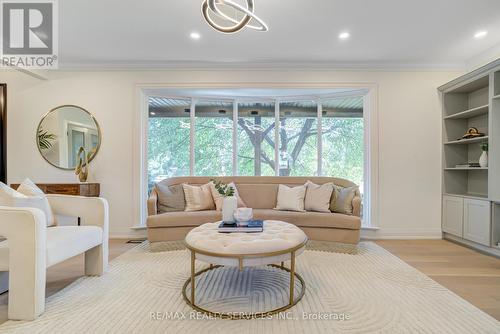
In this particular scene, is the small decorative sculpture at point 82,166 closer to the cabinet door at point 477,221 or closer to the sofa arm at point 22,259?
the sofa arm at point 22,259

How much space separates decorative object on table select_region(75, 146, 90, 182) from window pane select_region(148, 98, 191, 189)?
0.87 metres

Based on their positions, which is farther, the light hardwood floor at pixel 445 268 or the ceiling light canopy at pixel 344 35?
the ceiling light canopy at pixel 344 35

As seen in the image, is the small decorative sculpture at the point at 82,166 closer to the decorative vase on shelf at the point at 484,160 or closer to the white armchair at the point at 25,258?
the white armchair at the point at 25,258

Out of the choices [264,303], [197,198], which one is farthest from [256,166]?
[264,303]

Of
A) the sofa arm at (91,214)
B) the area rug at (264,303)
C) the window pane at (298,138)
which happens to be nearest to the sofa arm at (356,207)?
the area rug at (264,303)

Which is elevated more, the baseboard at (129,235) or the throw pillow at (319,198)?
the throw pillow at (319,198)

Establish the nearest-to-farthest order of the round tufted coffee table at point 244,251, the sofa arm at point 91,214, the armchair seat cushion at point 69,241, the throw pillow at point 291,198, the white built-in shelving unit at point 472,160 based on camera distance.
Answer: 1. the round tufted coffee table at point 244,251
2. the armchair seat cushion at point 69,241
3. the sofa arm at point 91,214
4. the white built-in shelving unit at point 472,160
5. the throw pillow at point 291,198

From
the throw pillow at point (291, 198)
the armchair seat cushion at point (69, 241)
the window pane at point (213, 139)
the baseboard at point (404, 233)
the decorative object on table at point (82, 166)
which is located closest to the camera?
the armchair seat cushion at point (69, 241)

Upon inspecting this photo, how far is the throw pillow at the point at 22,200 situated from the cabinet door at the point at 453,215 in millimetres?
4784

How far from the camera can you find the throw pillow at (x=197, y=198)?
137 inches

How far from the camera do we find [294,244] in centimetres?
189

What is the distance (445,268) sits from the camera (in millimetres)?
2672

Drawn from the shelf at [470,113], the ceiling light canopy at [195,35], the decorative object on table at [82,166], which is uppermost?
the ceiling light canopy at [195,35]

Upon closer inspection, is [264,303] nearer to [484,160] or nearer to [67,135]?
[484,160]
